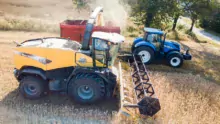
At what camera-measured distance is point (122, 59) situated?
9008 millimetres

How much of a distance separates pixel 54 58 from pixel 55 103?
4.18 ft

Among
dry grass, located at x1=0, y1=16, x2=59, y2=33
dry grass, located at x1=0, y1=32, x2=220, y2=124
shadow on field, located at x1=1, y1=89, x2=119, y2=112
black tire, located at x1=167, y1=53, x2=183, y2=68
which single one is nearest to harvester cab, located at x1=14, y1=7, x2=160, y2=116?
shadow on field, located at x1=1, y1=89, x2=119, y2=112

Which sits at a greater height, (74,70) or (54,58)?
(54,58)

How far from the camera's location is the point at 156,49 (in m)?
10.2

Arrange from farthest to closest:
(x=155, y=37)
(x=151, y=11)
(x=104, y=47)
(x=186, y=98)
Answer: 1. (x=151, y=11)
2. (x=155, y=37)
3. (x=186, y=98)
4. (x=104, y=47)

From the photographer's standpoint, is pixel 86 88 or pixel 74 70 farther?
→ pixel 86 88

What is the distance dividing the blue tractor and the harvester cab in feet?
11.5

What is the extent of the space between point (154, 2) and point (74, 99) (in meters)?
7.96

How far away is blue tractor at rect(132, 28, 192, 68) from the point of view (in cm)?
993

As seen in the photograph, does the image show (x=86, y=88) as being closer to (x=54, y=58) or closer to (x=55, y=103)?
(x=55, y=103)

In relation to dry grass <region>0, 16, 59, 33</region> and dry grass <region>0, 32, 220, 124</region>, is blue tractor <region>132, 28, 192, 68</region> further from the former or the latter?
dry grass <region>0, 16, 59, 33</region>

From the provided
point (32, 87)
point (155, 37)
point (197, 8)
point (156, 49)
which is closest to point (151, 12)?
point (155, 37)

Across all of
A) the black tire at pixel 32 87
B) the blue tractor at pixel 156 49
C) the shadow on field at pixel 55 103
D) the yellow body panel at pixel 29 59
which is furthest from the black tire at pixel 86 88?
the blue tractor at pixel 156 49

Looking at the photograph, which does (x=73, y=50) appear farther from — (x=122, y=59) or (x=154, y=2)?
(x=154, y=2)
